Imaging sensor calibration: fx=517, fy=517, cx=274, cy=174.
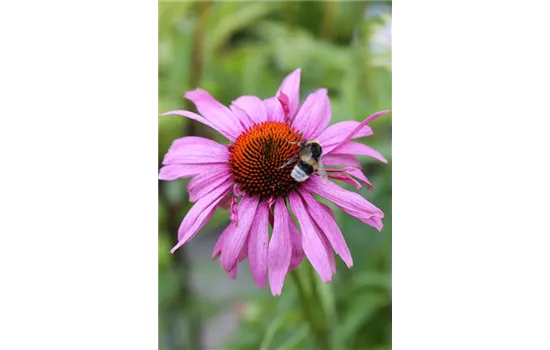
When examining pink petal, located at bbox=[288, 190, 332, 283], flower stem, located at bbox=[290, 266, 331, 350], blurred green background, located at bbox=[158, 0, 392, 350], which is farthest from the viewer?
blurred green background, located at bbox=[158, 0, 392, 350]

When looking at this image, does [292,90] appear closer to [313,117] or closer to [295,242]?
[313,117]

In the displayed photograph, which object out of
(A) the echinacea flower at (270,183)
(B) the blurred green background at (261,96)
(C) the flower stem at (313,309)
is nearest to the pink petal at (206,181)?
(A) the echinacea flower at (270,183)

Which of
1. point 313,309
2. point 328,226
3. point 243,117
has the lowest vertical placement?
point 313,309

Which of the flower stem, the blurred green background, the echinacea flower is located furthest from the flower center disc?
the blurred green background

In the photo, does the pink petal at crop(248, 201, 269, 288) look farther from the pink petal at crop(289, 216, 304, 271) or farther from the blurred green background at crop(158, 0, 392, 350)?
the blurred green background at crop(158, 0, 392, 350)

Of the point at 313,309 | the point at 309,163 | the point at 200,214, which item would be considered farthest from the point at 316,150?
the point at 313,309

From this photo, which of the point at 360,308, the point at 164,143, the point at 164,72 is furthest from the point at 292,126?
the point at 164,72

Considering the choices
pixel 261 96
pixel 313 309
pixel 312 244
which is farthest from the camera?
pixel 261 96
